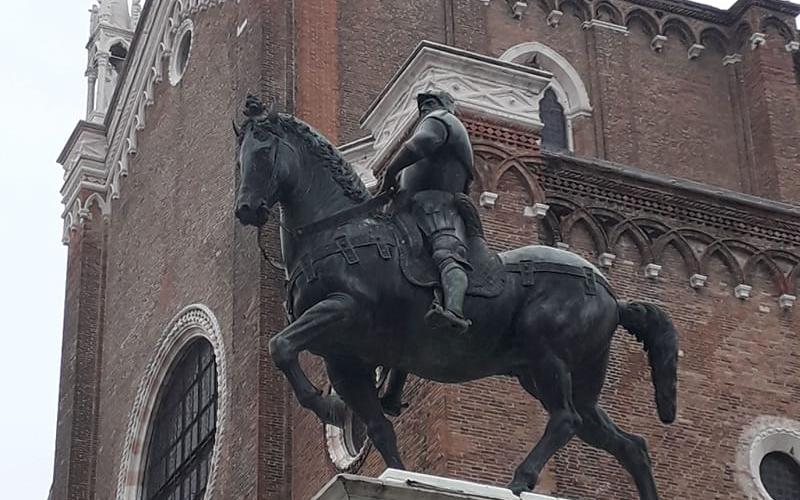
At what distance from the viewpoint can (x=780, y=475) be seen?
57.7ft

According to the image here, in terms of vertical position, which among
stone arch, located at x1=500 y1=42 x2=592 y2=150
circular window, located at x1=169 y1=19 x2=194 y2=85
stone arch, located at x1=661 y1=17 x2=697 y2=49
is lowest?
stone arch, located at x1=500 y1=42 x2=592 y2=150

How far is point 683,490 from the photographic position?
1684 cm

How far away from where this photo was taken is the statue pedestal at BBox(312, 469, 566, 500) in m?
9.37

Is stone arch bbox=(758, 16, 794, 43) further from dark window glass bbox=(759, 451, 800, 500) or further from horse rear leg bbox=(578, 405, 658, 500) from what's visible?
horse rear leg bbox=(578, 405, 658, 500)

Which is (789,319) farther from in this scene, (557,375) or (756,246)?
(557,375)

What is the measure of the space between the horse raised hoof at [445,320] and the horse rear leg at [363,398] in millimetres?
596

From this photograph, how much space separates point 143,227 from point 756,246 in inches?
398

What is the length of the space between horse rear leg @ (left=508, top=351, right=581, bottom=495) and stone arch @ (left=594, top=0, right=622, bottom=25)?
1439cm

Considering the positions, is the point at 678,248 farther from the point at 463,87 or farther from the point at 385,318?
the point at 385,318

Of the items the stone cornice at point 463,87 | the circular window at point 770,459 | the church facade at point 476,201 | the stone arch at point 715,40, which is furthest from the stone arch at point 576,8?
the circular window at point 770,459

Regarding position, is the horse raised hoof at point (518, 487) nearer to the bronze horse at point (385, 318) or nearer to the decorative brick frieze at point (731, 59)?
the bronze horse at point (385, 318)

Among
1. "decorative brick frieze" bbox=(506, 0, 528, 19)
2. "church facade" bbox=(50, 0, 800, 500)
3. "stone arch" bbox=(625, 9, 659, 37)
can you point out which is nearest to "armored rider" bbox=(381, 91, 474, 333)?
"church facade" bbox=(50, 0, 800, 500)

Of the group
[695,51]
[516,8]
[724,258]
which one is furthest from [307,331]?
[695,51]

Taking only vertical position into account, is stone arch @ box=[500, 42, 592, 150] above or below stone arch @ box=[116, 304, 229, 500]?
above
